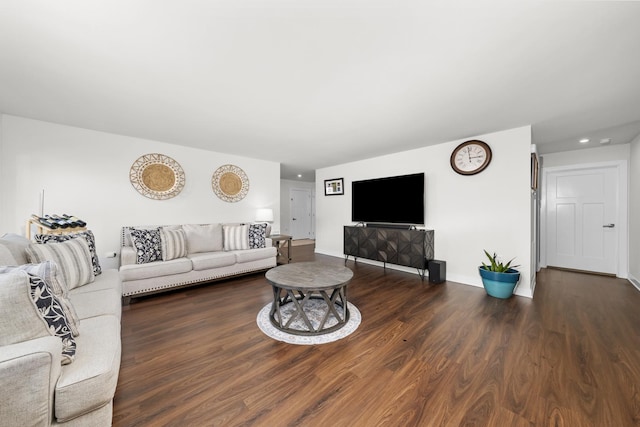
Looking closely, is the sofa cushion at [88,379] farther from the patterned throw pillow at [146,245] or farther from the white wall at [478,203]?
the white wall at [478,203]

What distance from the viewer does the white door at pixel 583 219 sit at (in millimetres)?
3750

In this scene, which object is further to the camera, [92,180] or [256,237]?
[256,237]

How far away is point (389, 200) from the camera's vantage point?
4250 millimetres

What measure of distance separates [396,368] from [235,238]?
3069 mm

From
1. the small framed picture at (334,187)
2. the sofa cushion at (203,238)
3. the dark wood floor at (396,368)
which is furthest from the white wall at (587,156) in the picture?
the sofa cushion at (203,238)

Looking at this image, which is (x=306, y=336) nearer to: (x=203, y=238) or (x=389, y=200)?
(x=203, y=238)

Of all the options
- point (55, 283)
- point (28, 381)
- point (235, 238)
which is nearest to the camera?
point (28, 381)

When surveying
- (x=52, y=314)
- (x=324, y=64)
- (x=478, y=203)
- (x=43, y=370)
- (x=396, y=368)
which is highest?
(x=324, y=64)

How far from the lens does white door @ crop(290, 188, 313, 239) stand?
320 inches

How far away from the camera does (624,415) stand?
1220mm

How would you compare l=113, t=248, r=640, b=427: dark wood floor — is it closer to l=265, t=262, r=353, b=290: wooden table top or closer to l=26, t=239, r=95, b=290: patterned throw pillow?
l=265, t=262, r=353, b=290: wooden table top

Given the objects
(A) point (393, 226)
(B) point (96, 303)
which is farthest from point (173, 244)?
(A) point (393, 226)

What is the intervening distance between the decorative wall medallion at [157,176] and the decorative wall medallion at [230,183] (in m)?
0.59

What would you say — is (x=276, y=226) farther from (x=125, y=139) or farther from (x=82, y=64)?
(x=82, y=64)
